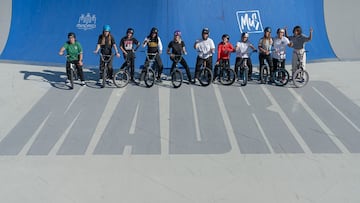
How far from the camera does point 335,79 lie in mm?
13180

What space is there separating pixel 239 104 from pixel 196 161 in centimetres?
369

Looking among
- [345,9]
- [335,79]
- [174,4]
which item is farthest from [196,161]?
[345,9]

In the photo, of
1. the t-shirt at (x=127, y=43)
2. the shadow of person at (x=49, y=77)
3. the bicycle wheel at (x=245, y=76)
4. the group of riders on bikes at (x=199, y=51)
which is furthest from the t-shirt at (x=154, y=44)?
the shadow of person at (x=49, y=77)

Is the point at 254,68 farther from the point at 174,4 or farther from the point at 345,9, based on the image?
the point at 345,9

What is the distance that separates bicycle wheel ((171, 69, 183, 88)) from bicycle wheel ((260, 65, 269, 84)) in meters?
2.51

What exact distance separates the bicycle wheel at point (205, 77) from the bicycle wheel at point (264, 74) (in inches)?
63.3

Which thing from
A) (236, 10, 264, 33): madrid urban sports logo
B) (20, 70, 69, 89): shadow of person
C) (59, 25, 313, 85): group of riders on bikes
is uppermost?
(236, 10, 264, 33): madrid urban sports logo

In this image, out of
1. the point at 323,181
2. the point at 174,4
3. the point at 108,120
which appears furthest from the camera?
the point at 174,4

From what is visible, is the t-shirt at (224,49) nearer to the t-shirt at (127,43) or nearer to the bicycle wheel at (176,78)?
the bicycle wheel at (176,78)

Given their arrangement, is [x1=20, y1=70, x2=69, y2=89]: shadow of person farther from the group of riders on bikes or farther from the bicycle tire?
the bicycle tire

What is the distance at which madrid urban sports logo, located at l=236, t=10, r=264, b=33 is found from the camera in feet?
48.9

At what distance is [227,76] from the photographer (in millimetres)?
12492

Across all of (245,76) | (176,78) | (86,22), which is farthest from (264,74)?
(86,22)

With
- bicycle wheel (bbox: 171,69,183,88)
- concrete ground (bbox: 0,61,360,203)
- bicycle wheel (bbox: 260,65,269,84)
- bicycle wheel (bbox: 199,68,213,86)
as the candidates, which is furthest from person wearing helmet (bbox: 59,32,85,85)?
bicycle wheel (bbox: 260,65,269,84)
